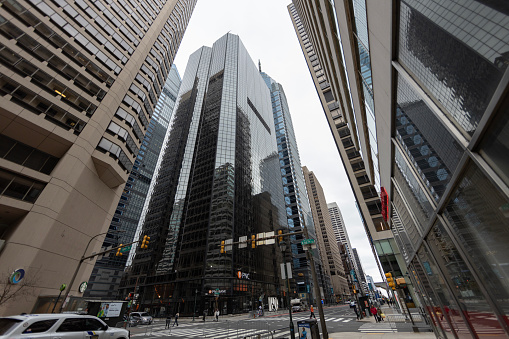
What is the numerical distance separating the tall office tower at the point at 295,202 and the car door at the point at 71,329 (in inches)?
3080

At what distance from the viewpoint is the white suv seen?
6777 mm

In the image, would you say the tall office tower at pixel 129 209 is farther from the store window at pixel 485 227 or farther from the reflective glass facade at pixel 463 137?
the store window at pixel 485 227

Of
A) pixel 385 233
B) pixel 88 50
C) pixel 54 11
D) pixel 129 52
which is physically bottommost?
pixel 385 233

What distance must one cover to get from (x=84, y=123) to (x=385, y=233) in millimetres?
43683

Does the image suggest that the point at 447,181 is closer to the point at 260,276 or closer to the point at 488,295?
the point at 488,295

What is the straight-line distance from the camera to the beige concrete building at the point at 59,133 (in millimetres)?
18688

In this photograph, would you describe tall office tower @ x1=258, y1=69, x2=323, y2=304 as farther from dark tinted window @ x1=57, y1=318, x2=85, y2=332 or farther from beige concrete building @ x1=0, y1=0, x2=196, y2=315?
dark tinted window @ x1=57, y1=318, x2=85, y2=332

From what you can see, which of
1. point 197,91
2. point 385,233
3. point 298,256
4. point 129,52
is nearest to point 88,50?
point 129,52

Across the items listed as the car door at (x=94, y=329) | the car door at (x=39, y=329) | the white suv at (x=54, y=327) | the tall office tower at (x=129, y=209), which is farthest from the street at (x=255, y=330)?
the tall office tower at (x=129, y=209)

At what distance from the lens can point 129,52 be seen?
33.4m

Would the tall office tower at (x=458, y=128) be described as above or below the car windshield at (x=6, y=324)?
above

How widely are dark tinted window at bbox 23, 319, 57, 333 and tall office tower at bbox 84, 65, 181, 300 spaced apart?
221ft

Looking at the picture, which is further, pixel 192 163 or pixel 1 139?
pixel 192 163

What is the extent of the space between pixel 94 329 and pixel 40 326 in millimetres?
2245
